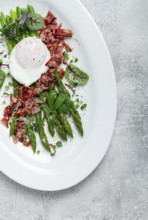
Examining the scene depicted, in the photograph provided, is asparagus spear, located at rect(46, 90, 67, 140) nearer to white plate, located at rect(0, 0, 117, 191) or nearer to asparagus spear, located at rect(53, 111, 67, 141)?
asparagus spear, located at rect(53, 111, 67, 141)

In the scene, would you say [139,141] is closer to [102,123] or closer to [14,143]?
[102,123]

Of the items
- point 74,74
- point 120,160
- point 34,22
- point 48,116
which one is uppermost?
Result: point 34,22

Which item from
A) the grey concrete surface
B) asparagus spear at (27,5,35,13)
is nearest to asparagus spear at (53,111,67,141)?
the grey concrete surface

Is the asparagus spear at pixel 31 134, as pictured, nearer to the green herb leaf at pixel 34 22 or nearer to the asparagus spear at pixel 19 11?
the green herb leaf at pixel 34 22

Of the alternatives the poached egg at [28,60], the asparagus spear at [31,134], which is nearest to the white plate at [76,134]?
the asparagus spear at [31,134]

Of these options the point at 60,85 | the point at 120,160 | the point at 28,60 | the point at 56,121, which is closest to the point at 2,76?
the point at 28,60

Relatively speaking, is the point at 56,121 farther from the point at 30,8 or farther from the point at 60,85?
the point at 30,8
